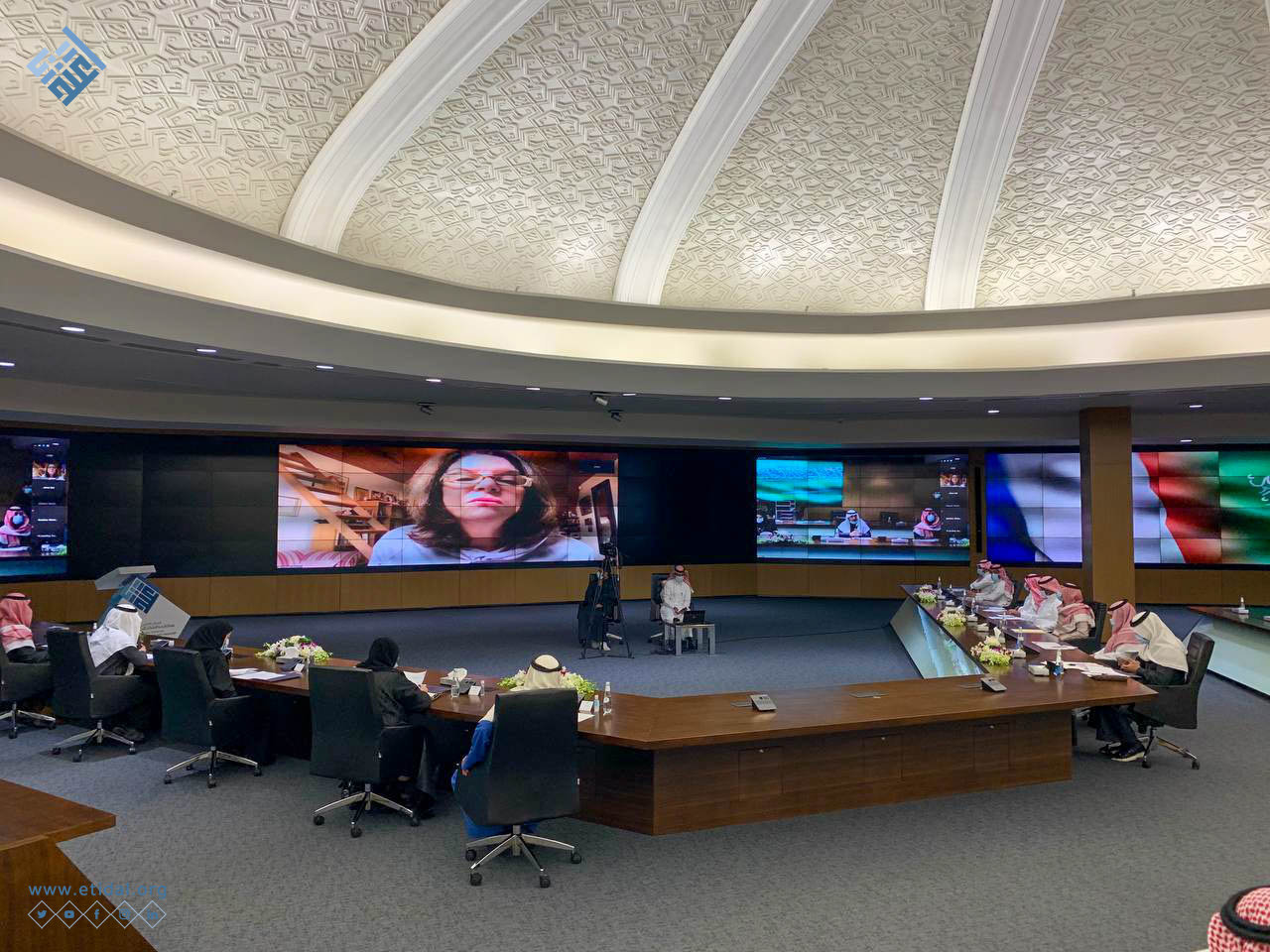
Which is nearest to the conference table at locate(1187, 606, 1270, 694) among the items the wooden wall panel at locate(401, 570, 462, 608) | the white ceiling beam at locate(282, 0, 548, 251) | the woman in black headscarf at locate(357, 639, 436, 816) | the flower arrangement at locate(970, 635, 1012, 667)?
the flower arrangement at locate(970, 635, 1012, 667)

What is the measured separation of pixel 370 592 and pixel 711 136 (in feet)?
32.8

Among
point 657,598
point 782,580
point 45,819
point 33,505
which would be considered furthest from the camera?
point 782,580

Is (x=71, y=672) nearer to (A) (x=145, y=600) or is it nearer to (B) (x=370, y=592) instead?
(A) (x=145, y=600)

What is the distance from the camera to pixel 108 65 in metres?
5.31

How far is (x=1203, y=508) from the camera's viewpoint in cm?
1554

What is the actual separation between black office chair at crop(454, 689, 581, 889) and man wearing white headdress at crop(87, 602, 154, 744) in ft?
13.1

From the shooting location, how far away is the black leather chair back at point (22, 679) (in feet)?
22.4

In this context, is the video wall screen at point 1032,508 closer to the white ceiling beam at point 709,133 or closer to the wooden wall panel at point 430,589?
the white ceiling beam at point 709,133

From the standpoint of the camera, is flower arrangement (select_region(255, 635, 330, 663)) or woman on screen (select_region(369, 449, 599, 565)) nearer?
flower arrangement (select_region(255, 635, 330, 663))

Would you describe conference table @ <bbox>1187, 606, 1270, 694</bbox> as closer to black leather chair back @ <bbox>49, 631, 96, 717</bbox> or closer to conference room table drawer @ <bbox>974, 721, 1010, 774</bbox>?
conference room table drawer @ <bbox>974, 721, 1010, 774</bbox>

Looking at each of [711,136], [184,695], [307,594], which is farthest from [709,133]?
[307,594]

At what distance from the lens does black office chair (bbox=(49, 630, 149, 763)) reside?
629 cm

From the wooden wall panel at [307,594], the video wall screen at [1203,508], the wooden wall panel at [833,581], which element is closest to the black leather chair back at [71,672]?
the wooden wall panel at [307,594]

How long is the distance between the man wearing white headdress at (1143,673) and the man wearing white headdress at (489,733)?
4502mm
